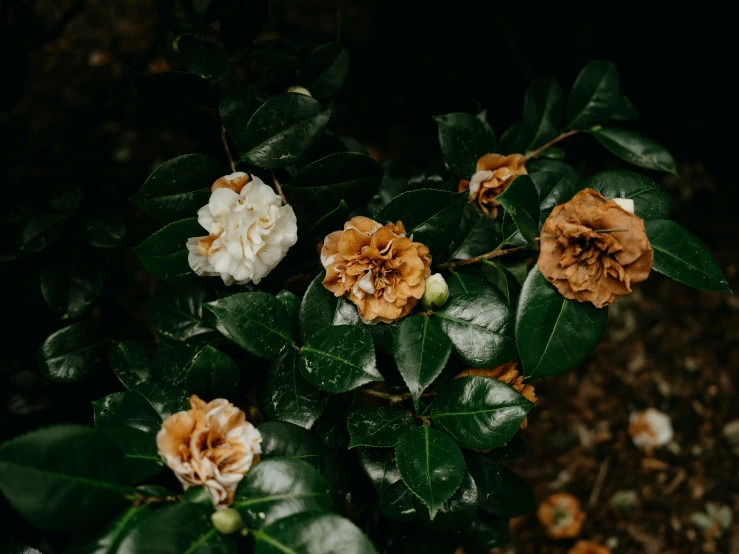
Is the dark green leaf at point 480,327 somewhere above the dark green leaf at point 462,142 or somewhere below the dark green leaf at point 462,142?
below

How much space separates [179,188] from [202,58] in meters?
0.24

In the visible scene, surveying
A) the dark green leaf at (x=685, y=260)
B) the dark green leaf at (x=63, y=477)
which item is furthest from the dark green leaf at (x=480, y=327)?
the dark green leaf at (x=63, y=477)

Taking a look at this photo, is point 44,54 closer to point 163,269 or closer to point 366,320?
point 163,269

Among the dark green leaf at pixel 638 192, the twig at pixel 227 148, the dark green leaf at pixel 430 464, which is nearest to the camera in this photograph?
the dark green leaf at pixel 430 464

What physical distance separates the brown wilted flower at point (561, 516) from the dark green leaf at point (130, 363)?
1543 mm

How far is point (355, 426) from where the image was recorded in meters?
0.80

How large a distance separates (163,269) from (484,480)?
0.59m

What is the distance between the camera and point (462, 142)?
1014mm

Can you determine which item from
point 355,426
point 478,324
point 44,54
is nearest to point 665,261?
point 478,324

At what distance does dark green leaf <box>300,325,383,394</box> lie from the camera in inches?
28.6

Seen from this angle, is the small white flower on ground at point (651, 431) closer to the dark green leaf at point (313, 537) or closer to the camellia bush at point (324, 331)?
the camellia bush at point (324, 331)

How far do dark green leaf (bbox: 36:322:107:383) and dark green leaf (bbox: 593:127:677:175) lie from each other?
1.09 metres

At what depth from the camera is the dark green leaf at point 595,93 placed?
1.14 metres

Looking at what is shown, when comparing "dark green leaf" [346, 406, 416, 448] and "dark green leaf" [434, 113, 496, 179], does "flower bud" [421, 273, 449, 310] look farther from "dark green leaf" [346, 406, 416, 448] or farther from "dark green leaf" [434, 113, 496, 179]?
"dark green leaf" [434, 113, 496, 179]
